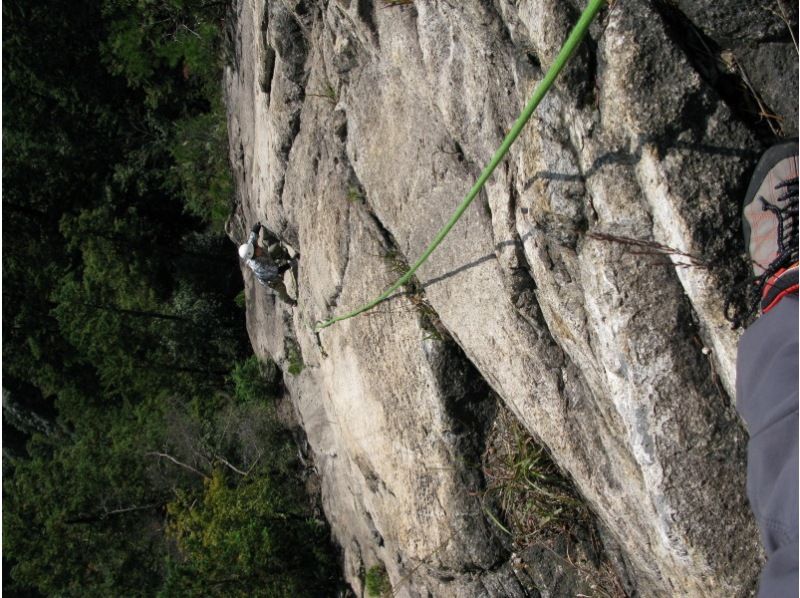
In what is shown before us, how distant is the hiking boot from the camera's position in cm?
233

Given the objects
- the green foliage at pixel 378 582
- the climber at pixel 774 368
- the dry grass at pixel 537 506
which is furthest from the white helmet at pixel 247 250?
the climber at pixel 774 368

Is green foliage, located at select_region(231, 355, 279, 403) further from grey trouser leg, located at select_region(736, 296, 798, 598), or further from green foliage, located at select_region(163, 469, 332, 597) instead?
grey trouser leg, located at select_region(736, 296, 798, 598)

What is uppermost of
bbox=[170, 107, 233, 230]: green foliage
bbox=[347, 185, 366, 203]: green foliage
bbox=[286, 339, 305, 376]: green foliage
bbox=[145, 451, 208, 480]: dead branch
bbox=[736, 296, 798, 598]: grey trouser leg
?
bbox=[170, 107, 233, 230]: green foliage

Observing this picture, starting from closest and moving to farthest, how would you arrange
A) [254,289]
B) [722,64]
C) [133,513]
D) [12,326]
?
[722,64], [254,289], [133,513], [12,326]

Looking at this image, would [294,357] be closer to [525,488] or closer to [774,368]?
[525,488]

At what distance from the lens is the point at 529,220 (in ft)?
9.90

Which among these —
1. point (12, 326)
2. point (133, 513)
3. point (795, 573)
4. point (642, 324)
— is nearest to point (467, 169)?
point (642, 324)

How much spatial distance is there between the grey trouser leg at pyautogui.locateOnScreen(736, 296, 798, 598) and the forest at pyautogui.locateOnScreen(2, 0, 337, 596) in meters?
7.52

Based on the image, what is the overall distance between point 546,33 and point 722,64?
69 cm

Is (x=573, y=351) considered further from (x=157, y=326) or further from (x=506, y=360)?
(x=157, y=326)

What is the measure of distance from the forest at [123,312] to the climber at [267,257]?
11.9ft

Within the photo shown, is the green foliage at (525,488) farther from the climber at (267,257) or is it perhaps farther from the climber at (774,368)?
the climber at (267,257)

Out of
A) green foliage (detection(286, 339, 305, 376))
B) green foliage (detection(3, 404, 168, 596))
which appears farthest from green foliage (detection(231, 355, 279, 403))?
green foliage (detection(3, 404, 168, 596))

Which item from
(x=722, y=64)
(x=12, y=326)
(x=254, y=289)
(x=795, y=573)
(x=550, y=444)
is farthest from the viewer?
(x=12, y=326)
